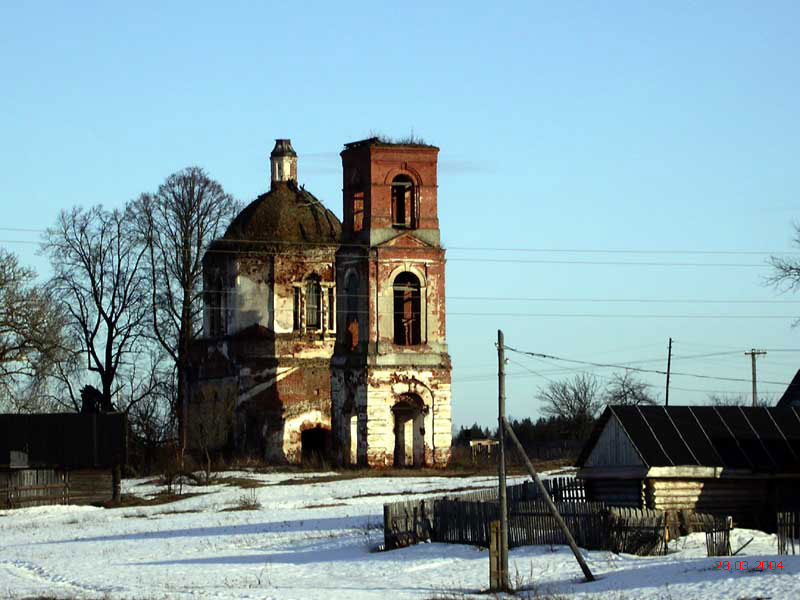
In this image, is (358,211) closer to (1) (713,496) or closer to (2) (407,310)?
(2) (407,310)

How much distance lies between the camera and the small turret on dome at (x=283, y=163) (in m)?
63.5

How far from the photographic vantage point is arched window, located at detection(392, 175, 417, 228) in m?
55.6

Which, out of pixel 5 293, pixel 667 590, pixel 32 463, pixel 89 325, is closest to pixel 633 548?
Result: pixel 667 590

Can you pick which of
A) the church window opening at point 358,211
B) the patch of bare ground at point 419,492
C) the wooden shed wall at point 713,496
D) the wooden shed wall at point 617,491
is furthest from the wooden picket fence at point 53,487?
the wooden shed wall at point 713,496

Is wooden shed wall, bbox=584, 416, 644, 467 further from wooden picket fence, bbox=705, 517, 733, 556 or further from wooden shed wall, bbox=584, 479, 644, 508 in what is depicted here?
wooden picket fence, bbox=705, 517, 733, 556

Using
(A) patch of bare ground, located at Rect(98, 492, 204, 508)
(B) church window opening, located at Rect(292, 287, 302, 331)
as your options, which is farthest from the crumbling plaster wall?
(A) patch of bare ground, located at Rect(98, 492, 204, 508)

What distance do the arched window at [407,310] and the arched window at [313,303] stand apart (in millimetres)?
5142

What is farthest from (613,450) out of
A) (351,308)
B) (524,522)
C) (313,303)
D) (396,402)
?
(313,303)

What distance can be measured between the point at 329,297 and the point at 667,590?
125 feet

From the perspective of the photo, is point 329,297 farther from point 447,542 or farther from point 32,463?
point 447,542

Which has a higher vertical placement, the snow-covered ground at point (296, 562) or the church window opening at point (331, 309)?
the church window opening at point (331, 309)

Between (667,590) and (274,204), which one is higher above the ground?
(274,204)

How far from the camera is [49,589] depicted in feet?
91.6

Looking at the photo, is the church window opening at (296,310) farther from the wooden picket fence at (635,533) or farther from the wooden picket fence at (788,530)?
the wooden picket fence at (788,530)
